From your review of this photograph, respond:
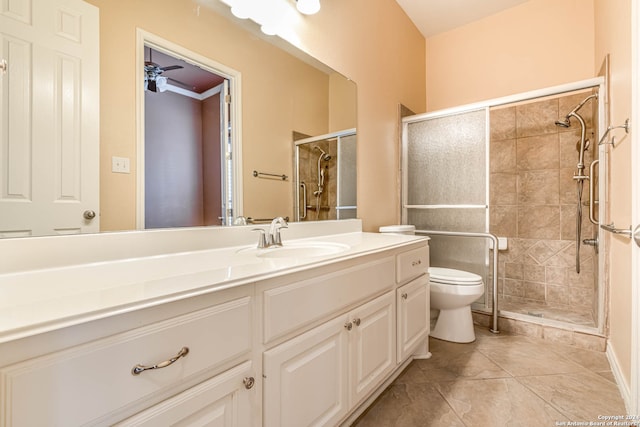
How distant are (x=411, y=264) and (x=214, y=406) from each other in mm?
1180

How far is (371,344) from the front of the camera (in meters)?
→ 1.27

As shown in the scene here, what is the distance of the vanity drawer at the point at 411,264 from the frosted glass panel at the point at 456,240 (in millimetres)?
844

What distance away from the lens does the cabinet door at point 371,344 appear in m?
1.17

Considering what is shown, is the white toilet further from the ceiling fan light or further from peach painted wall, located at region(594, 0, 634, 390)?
the ceiling fan light

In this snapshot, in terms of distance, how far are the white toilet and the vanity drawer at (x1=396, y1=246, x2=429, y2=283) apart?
40 centimetres

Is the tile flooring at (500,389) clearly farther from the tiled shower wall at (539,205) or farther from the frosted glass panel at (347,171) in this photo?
the frosted glass panel at (347,171)

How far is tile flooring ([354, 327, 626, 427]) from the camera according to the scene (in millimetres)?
1338

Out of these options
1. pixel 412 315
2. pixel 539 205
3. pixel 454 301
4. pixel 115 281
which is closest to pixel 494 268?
pixel 454 301

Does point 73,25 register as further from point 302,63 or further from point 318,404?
point 318,404

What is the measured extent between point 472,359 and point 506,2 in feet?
9.72

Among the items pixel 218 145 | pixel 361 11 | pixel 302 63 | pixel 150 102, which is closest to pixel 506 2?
pixel 361 11

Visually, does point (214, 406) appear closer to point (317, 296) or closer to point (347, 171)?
point (317, 296)

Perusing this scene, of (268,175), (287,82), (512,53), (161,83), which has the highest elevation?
(512,53)

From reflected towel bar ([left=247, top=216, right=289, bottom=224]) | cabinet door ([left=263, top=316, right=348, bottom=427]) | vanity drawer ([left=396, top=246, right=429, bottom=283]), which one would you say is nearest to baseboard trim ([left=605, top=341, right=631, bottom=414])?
vanity drawer ([left=396, top=246, right=429, bottom=283])
